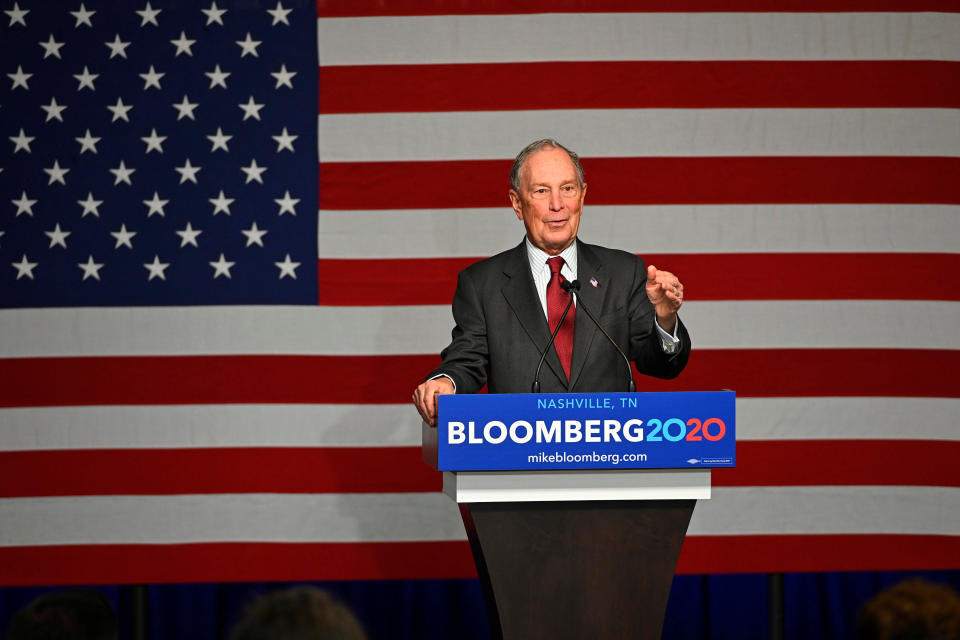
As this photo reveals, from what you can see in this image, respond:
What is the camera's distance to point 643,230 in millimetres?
3670

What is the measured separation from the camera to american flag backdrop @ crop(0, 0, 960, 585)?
3.63 meters

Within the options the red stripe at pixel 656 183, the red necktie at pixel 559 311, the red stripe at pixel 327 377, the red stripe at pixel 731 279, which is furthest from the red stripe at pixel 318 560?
the red necktie at pixel 559 311

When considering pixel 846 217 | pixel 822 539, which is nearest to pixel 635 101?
pixel 846 217

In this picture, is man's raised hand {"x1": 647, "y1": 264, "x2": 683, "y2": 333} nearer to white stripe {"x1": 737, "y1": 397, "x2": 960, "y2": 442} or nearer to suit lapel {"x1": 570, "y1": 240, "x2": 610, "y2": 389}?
suit lapel {"x1": 570, "y1": 240, "x2": 610, "y2": 389}

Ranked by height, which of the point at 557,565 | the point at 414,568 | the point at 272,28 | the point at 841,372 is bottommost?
the point at 414,568

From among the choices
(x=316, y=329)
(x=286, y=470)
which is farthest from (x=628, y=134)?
(x=286, y=470)

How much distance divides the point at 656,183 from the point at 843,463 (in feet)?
4.14

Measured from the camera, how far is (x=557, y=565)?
212 cm

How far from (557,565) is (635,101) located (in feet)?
7.02

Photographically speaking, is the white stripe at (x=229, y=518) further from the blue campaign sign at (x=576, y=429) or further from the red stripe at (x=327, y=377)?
the blue campaign sign at (x=576, y=429)

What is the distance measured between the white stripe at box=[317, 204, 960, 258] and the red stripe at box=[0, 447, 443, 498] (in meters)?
0.77

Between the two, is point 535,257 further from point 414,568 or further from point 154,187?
point 154,187

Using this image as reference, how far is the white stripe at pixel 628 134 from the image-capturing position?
369 centimetres

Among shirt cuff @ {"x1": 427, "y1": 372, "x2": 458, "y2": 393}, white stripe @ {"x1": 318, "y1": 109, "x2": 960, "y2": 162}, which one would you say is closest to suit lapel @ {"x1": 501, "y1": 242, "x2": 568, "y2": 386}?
shirt cuff @ {"x1": 427, "y1": 372, "x2": 458, "y2": 393}
